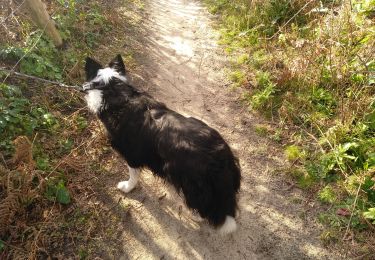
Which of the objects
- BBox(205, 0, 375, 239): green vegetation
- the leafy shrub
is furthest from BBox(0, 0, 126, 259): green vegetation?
BBox(205, 0, 375, 239): green vegetation

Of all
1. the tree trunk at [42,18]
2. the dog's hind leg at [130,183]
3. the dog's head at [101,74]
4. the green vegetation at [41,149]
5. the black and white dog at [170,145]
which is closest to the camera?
the black and white dog at [170,145]

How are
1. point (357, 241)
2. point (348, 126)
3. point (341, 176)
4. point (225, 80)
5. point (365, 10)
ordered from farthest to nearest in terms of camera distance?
point (225, 80) → point (365, 10) → point (348, 126) → point (341, 176) → point (357, 241)

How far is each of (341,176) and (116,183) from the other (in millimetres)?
2741

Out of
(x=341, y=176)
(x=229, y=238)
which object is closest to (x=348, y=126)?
(x=341, y=176)

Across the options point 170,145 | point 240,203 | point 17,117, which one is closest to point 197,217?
point 240,203

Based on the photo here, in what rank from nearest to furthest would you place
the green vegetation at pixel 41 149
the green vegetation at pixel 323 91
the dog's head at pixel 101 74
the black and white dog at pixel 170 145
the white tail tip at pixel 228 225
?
1. the black and white dog at pixel 170 145
2. the white tail tip at pixel 228 225
3. the green vegetation at pixel 41 149
4. the dog's head at pixel 101 74
5. the green vegetation at pixel 323 91

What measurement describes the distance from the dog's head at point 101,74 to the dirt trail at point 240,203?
3.90 ft

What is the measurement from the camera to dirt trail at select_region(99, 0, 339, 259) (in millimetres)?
2883

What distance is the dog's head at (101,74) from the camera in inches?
119

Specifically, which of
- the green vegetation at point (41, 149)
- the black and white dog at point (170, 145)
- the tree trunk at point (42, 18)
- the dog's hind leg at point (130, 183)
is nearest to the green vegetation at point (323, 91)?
the black and white dog at point (170, 145)

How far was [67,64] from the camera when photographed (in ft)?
15.3

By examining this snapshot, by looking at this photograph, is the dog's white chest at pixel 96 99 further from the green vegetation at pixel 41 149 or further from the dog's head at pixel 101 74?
the green vegetation at pixel 41 149

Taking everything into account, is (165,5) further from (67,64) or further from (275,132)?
(275,132)

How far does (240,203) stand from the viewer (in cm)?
324
